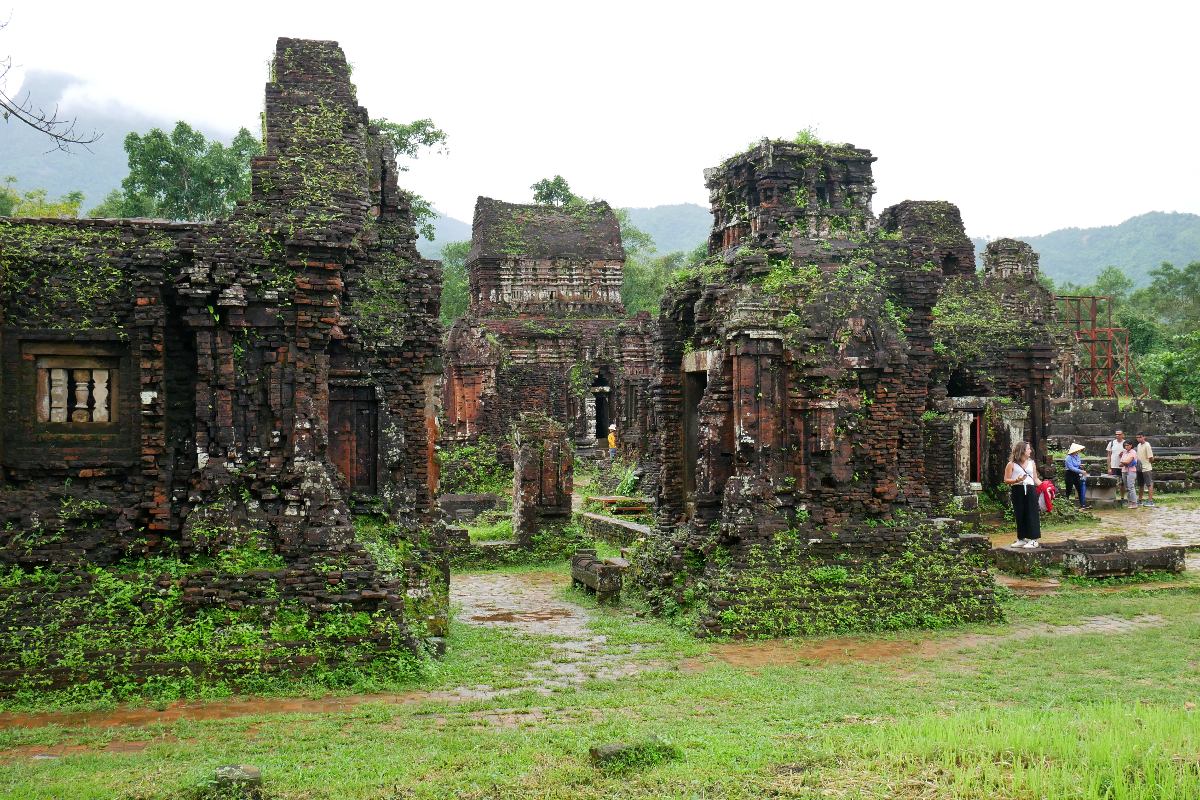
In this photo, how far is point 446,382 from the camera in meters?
31.1

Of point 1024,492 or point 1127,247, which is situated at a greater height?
point 1127,247

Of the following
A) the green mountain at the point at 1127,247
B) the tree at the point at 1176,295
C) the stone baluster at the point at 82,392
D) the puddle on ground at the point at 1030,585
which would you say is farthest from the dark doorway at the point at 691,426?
the green mountain at the point at 1127,247

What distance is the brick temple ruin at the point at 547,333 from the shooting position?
102 ft

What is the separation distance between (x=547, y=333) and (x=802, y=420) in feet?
72.7

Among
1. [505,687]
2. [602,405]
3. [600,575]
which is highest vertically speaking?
[602,405]

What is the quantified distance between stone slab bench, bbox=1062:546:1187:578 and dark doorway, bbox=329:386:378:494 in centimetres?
1026

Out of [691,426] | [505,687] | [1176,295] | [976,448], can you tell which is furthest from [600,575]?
[1176,295]

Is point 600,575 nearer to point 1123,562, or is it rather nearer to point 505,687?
point 505,687

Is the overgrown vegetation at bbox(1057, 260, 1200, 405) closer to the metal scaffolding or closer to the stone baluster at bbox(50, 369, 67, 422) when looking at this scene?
the metal scaffolding

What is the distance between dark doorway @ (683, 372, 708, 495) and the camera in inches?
573

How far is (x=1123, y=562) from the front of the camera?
14.8 meters

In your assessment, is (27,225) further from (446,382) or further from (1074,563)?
(446,382)

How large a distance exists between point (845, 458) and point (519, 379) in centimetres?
2163

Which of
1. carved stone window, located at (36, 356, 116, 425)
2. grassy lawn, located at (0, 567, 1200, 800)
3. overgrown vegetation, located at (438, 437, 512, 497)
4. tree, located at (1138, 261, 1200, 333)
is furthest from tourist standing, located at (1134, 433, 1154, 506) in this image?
tree, located at (1138, 261, 1200, 333)
